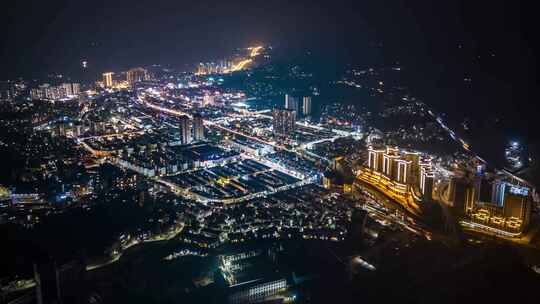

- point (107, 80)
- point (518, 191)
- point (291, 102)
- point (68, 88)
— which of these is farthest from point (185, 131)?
point (107, 80)

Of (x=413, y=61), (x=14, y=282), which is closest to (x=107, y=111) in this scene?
(x=413, y=61)

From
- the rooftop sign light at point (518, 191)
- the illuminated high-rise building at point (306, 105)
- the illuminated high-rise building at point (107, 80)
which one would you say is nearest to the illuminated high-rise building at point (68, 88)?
the illuminated high-rise building at point (107, 80)

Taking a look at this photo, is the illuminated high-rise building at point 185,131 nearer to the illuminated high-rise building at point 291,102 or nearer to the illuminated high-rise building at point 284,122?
the illuminated high-rise building at point 284,122

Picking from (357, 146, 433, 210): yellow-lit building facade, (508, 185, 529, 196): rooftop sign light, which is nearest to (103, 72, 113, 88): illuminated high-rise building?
(357, 146, 433, 210): yellow-lit building facade

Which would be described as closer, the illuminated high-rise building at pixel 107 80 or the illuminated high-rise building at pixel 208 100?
the illuminated high-rise building at pixel 208 100

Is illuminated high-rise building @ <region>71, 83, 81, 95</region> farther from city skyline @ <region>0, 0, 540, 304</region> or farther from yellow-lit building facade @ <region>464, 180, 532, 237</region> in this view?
yellow-lit building facade @ <region>464, 180, 532, 237</region>

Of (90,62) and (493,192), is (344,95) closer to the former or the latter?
(493,192)
